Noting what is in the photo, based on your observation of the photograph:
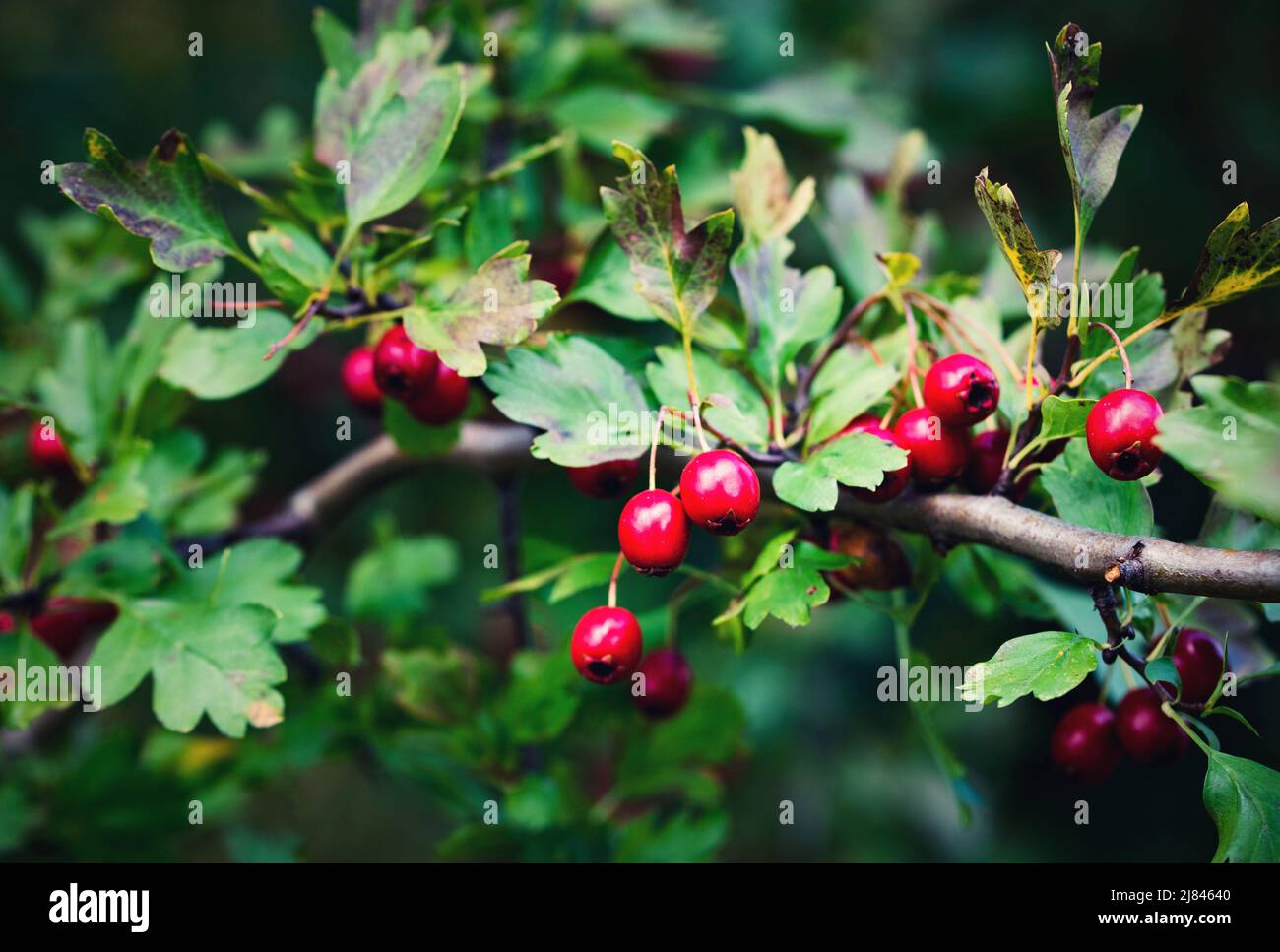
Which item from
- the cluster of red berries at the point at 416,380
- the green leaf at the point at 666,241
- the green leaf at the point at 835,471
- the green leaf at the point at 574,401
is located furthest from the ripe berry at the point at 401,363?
the green leaf at the point at 835,471

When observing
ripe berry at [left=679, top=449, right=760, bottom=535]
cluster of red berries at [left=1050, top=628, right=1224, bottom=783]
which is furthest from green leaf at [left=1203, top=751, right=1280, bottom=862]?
ripe berry at [left=679, top=449, right=760, bottom=535]

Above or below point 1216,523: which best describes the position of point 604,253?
above

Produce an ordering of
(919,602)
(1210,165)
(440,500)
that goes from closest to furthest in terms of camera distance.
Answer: (919,602) < (1210,165) < (440,500)

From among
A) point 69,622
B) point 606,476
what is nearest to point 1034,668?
point 606,476

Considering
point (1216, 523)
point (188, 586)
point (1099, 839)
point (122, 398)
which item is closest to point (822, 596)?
point (1216, 523)

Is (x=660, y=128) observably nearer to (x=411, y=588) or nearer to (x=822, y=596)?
(x=411, y=588)

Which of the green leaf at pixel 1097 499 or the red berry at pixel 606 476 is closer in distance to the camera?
the green leaf at pixel 1097 499

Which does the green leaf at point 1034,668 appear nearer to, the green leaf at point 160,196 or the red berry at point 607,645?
the red berry at point 607,645
